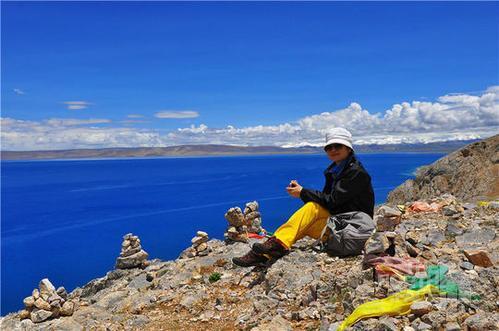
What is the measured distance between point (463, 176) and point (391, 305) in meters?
21.9

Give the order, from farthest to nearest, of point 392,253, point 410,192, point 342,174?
point 410,192
point 342,174
point 392,253

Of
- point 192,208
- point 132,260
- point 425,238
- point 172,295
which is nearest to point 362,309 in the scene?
point 425,238

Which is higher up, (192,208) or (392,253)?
(392,253)

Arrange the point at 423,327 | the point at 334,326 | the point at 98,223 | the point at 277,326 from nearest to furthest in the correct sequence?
the point at 423,327, the point at 334,326, the point at 277,326, the point at 98,223

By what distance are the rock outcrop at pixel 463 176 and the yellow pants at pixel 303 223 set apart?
51.4 feet

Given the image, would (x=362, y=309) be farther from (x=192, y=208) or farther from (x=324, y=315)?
(x=192, y=208)

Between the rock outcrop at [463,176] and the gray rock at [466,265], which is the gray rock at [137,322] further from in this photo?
the rock outcrop at [463,176]

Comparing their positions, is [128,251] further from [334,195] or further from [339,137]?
[339,137]

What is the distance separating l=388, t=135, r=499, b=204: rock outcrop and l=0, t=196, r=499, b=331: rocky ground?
9.34 meters

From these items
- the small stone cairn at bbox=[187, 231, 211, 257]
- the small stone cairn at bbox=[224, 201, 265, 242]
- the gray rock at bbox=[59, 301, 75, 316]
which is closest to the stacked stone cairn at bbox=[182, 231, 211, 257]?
the small stone cairn at bbox=[187, 231, 211, 257]

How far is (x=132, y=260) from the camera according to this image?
19.2 metres

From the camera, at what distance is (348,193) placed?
1013cm

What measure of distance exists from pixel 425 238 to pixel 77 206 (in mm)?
113026

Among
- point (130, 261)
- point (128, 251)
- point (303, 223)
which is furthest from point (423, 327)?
point (128, 251)
